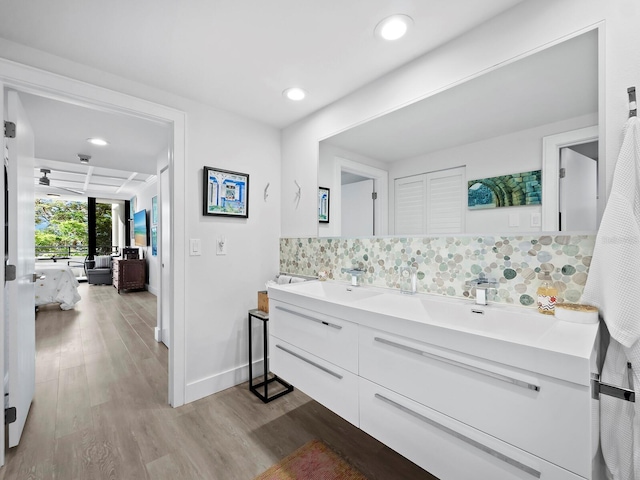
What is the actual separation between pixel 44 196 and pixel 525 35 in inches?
394

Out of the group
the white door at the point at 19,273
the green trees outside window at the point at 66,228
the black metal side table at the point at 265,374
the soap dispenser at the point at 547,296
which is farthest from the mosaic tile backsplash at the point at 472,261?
the green trees outside window at the point at 66,228

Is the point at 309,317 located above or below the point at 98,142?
below

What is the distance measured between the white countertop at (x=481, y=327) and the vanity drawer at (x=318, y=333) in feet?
0.15

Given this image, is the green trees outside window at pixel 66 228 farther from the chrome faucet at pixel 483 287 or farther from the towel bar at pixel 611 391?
the towel bar at pixel 611 391

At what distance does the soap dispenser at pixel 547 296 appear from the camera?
48.1 inches

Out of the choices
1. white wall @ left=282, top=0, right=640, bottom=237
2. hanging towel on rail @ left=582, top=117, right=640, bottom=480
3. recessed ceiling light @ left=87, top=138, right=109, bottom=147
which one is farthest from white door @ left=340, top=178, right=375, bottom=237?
recessed ceiling light @ left=87, top=138, right=109, bottom=147

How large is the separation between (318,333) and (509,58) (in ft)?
5.26

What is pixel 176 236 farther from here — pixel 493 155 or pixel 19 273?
pixel 493 155

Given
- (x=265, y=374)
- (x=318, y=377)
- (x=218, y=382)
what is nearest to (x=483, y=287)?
(x=318, y=377)

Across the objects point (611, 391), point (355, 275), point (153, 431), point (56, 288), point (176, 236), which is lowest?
point (153, 431)

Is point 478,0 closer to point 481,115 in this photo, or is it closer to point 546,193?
point 481,115

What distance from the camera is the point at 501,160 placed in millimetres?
1424

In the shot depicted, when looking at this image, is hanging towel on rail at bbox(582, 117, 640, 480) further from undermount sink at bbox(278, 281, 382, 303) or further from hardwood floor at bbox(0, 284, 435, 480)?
undermount sink at bbox(278, 281, 382, 303)

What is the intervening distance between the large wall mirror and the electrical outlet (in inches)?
41.3
